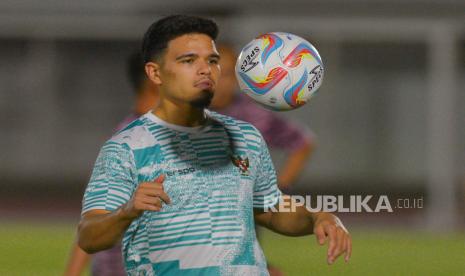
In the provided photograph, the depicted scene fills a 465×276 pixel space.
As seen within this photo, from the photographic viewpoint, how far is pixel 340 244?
14.0ft

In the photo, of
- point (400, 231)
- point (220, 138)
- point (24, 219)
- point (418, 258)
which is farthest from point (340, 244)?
point (24, 219)

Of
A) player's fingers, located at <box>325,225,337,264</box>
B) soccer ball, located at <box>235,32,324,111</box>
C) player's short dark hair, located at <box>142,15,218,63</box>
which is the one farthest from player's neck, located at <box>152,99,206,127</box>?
player's fingers, located at <box>325,225,337,264</box>

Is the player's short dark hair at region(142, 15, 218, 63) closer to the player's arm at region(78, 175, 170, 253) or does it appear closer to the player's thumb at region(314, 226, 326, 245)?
the player's arm at region(78, 175, 170, 253)

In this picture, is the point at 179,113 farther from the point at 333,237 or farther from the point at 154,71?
the point at 333,237

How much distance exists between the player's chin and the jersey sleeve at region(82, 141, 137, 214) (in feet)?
1.07

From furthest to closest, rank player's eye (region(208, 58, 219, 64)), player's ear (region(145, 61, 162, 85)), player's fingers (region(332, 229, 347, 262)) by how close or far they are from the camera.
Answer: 1. player's ear (region(145, 61, 162, 85))
2. player's eye (region(208, 58, 219, 64))
3. player's fingers (region(332, 229, 347, 262))

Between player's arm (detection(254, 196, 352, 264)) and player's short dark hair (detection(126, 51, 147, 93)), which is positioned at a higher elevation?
player's short dark hair (detection(126, 51, 147, 93))

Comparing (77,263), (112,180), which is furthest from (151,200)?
(77,263)

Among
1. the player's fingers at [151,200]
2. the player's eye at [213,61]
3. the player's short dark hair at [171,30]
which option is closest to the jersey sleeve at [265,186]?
the player's eye at [213,61]

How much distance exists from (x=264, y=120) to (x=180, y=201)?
8.84 ft

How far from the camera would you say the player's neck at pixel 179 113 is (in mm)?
4547

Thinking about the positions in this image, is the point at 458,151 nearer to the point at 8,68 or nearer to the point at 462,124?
the point at 462,124

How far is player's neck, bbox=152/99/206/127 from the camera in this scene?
455 cm

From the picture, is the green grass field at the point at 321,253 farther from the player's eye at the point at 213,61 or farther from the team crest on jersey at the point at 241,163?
the player's eye at the point at 213,61
